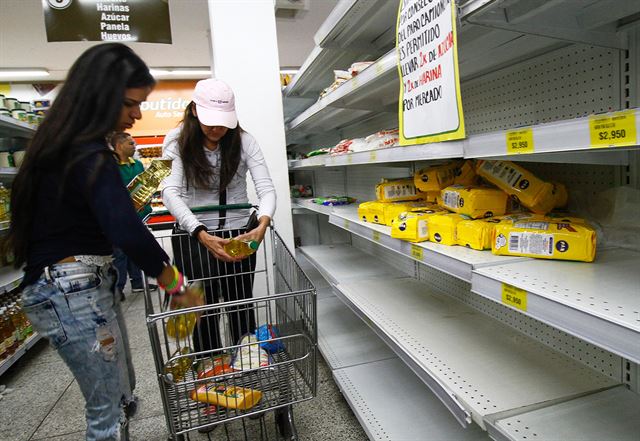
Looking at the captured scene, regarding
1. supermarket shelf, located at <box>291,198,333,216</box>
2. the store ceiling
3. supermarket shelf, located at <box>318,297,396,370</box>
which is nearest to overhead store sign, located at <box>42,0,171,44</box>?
the store ceiling

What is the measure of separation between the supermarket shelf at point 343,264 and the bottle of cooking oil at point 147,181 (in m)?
1.17

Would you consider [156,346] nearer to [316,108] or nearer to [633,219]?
[633,219]

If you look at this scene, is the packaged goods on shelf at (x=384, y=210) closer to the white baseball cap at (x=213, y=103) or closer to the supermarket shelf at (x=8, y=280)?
the white baseball cap at (x=213, y=103)

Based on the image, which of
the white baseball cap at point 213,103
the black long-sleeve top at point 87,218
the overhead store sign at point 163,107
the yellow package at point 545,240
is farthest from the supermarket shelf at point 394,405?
the overhead store sign at point 163,107

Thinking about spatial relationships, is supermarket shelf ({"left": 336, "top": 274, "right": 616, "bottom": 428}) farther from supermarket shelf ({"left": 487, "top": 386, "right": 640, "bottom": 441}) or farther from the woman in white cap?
the woman in white cap

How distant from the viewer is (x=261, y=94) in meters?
2.81

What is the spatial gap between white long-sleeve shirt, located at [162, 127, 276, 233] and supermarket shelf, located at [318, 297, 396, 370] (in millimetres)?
934

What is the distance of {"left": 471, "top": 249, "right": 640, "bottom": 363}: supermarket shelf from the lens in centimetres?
71

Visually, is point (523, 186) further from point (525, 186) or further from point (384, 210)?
point (384, 210)

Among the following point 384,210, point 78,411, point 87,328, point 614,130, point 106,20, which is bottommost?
point 78,411

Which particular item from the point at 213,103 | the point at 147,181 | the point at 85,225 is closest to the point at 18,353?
the point at 147,181

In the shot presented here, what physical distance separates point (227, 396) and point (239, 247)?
1.87 ft

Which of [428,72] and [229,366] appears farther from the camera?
[229,366]

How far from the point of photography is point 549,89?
140cm
